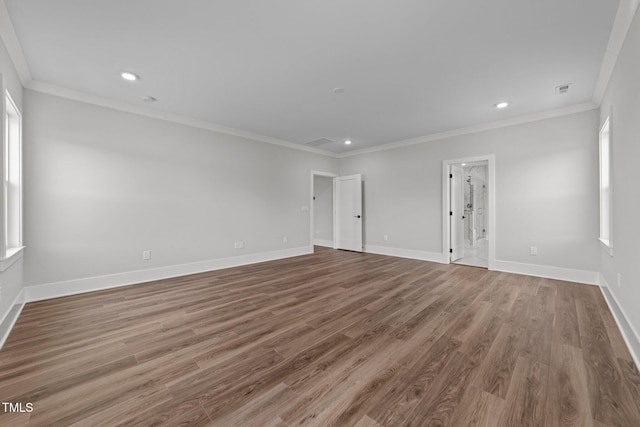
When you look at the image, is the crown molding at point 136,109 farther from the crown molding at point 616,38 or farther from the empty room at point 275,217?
the crown molding at point 616,38

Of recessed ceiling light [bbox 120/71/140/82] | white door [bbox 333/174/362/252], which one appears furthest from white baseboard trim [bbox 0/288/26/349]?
white door [bbox 333/174/362/252]

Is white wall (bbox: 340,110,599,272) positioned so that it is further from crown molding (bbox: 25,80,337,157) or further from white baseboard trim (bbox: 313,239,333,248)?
crown molding (bbox: 25,80,337,157)

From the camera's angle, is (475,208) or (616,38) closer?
(616,38)

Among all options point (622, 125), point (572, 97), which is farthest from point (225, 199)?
point (572, 97)

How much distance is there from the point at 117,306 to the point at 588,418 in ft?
13.5

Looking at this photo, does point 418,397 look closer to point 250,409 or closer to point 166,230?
point 250,409

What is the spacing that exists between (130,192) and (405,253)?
17.5 ft

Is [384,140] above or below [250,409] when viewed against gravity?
above

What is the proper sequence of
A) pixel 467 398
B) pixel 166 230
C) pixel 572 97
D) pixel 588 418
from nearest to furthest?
pixel 588 418, pixel 467 398, pixel 572 97, pixel 166 230

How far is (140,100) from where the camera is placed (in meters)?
3.72

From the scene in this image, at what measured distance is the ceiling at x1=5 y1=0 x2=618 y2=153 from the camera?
80.4 inches

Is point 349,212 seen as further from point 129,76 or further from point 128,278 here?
point 129,76

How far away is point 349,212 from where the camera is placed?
22.6 ft

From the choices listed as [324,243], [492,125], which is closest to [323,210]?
[324,243]
